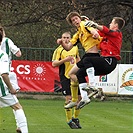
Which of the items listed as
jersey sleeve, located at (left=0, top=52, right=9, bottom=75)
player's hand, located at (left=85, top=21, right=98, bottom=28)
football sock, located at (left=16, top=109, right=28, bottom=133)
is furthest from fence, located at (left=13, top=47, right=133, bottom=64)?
jersey sleeve, located at (left=0, top=52, right=9, bottom=75)

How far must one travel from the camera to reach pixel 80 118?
56.7ft

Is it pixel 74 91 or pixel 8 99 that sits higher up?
pixel 8 99

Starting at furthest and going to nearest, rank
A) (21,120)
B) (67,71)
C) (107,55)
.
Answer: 1. (67,71)
2. (107,55)
3. (21,120)

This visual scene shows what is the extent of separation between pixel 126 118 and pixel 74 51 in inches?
148

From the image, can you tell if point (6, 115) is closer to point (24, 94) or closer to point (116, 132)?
point (116, 132)

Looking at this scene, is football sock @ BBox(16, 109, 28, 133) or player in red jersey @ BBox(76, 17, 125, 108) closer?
football sock @ BBox(16, 109, 28, 133)

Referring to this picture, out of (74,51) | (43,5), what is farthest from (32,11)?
(74,51)

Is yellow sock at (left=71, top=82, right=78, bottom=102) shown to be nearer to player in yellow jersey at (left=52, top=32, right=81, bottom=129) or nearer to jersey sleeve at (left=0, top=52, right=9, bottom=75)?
player in yellow jersey at (left=52, top=32, right=81, bottom=129)

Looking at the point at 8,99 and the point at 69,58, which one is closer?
the point at 8,99

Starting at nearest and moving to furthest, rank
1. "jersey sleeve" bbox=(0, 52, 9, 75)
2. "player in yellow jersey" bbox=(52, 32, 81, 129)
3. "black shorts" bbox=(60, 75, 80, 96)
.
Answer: "jersey sleeve" bbox=(0, 52, 9, 75)
"player in yellow jersey" bbox=(52, 32, 81, 129)
"black shorts" bbox=(60, 75, 80, 96)

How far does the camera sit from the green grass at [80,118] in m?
13.8

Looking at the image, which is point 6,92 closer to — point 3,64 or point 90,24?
point 3,64

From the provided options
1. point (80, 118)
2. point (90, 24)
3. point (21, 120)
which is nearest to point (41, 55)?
point (80, 118)

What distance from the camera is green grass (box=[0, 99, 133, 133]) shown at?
13805 millimetres
